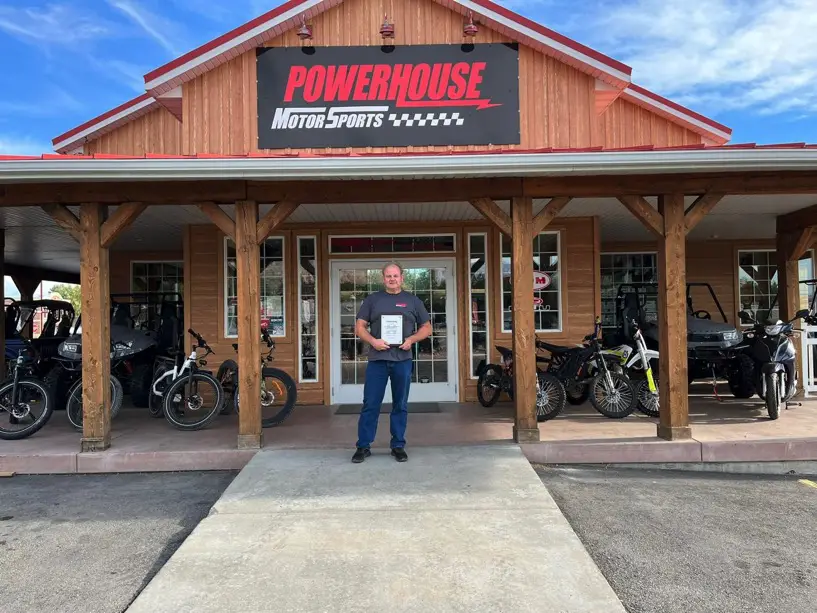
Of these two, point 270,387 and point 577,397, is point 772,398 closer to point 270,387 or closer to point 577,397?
point 577,397

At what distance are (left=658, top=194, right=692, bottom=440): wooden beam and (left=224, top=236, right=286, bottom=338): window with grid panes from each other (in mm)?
4840

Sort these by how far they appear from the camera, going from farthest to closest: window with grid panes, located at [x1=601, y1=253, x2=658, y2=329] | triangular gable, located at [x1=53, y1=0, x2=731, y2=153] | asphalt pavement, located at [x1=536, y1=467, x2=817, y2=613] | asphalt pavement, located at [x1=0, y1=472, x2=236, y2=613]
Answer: window with grid panes, located at [x1=601, y1=253, x2=658, y2=329] → triangular gable, located at [x1=53, y1=0, x2=731, y2=153] → asphalt pavement, located at [x1=0, y1=472, x2=236, y2=613] → asphalt pavement, located at [x1=536, y1=467, x2=817, y2=613]

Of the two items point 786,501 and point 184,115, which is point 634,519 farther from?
point 184,115

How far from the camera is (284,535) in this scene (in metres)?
3.58

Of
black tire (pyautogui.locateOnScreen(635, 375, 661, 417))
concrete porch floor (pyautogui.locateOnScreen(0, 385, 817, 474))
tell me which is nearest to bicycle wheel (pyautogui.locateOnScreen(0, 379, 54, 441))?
concrete porch floor (pyautogui.locateOnScreen(0, 385, 817, 474))

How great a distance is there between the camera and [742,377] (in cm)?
745

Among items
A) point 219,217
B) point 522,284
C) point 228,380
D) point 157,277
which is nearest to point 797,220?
point 522,284

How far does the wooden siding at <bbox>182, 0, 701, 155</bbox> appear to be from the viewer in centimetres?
751

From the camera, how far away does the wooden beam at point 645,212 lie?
5262mm

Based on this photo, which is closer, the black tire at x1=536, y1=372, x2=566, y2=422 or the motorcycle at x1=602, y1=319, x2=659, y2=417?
the black tire at x1=536, y1=372, x2=566, y2=422

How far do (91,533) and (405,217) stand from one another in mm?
5133

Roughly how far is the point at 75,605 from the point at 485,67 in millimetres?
7122

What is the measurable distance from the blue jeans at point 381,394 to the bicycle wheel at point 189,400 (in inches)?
85.8

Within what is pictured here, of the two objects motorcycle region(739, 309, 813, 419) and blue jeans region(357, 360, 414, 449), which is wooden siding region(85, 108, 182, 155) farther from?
motorcycle region(739, 309, 813, 419)
